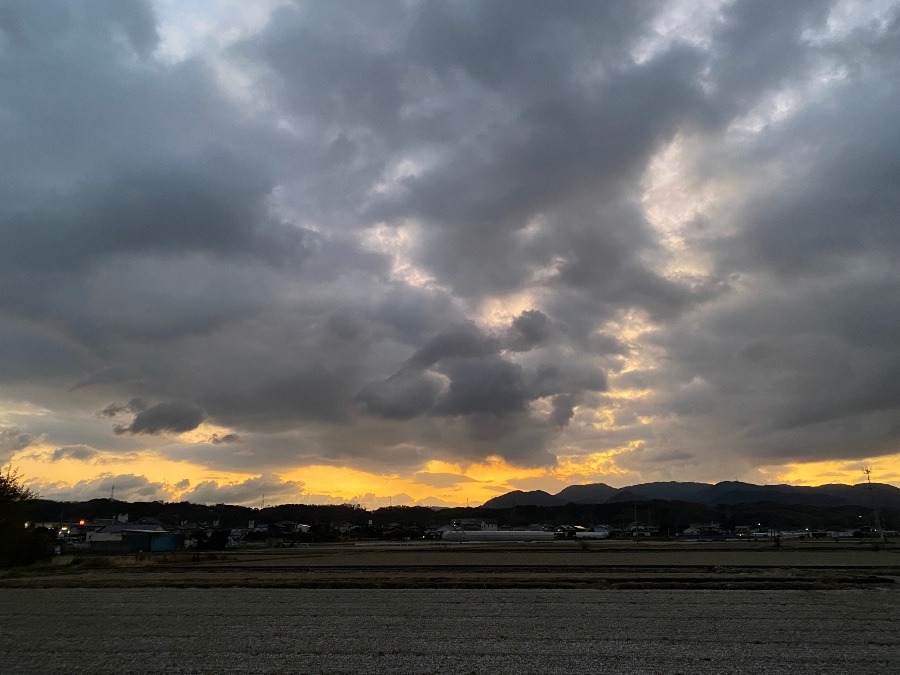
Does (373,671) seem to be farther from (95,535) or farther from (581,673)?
(95,535)

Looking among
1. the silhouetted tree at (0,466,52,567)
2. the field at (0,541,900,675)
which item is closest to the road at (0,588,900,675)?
the field at (0,541,900,675)

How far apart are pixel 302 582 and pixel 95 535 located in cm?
12138

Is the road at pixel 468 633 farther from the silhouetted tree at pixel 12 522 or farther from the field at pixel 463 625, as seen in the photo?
the silhouetted tree at pixel 12 522

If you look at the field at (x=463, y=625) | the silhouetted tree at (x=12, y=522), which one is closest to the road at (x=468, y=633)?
the field at (x=463, y=625)

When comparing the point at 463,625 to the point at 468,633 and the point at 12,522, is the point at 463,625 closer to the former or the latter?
the point at 468,633

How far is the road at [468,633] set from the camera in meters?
22.0

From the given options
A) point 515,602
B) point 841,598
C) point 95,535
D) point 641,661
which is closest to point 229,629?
point 515,602

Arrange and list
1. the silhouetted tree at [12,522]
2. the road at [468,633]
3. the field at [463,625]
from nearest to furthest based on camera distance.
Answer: the road at [468,633] → the field at [463,625] → the silhouetted tree at [12,522]

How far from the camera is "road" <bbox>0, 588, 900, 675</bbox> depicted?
22.0 m

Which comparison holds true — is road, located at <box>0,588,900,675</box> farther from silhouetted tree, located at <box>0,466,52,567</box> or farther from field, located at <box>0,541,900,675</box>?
silhouetted tree, located at <box>0,466,52,567</box>

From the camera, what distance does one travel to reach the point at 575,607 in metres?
33.4

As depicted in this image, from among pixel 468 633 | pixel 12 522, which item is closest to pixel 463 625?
pixel 468 633

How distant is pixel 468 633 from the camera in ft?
87.9

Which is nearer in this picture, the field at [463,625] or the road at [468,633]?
the road at [468,633]
